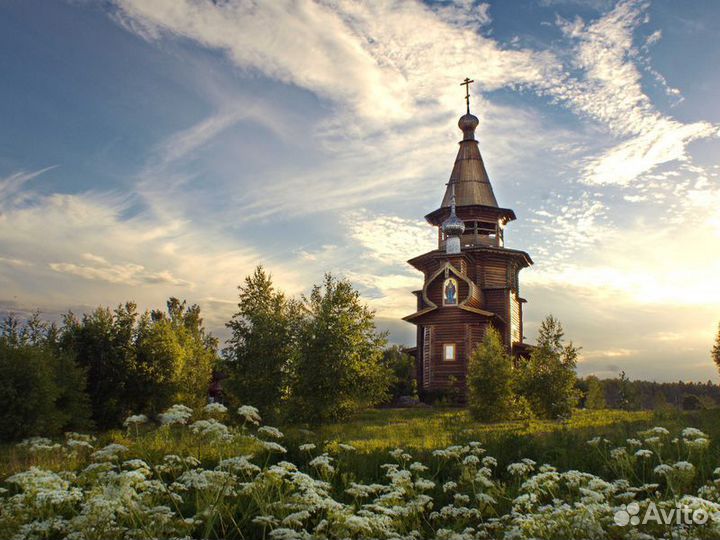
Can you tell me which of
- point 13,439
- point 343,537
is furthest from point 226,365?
point 343,537

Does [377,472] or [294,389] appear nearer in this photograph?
[377,472]

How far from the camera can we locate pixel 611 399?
206ft

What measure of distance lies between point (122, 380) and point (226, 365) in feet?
16.7

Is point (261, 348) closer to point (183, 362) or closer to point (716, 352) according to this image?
point (183, 362)

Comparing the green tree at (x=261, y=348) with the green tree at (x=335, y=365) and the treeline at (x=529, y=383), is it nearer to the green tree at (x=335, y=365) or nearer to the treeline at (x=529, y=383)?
the green tree at (x=335, y=365)

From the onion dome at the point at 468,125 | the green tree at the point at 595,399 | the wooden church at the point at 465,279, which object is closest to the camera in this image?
the wooden church at the point at 465,279

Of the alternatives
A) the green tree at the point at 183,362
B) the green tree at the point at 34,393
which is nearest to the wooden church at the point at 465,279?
the green tree at the point at 183,362

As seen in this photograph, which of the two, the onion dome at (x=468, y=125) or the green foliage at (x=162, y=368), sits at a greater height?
the onion dome at (x=468, y=125)

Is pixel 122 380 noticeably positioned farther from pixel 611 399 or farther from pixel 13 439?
pixel 611 399

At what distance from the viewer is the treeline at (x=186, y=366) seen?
23406 mm

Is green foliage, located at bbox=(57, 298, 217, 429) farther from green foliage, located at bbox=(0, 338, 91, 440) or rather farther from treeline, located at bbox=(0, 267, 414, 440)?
green foliage, located at bbox=(0, 338, 91, 440)

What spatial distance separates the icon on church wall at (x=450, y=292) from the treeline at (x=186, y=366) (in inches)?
419

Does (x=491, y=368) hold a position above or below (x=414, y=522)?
above

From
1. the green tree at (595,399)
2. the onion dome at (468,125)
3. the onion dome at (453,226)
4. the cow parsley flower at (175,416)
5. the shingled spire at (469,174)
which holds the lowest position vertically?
the cow parsley flower at (175,416)
